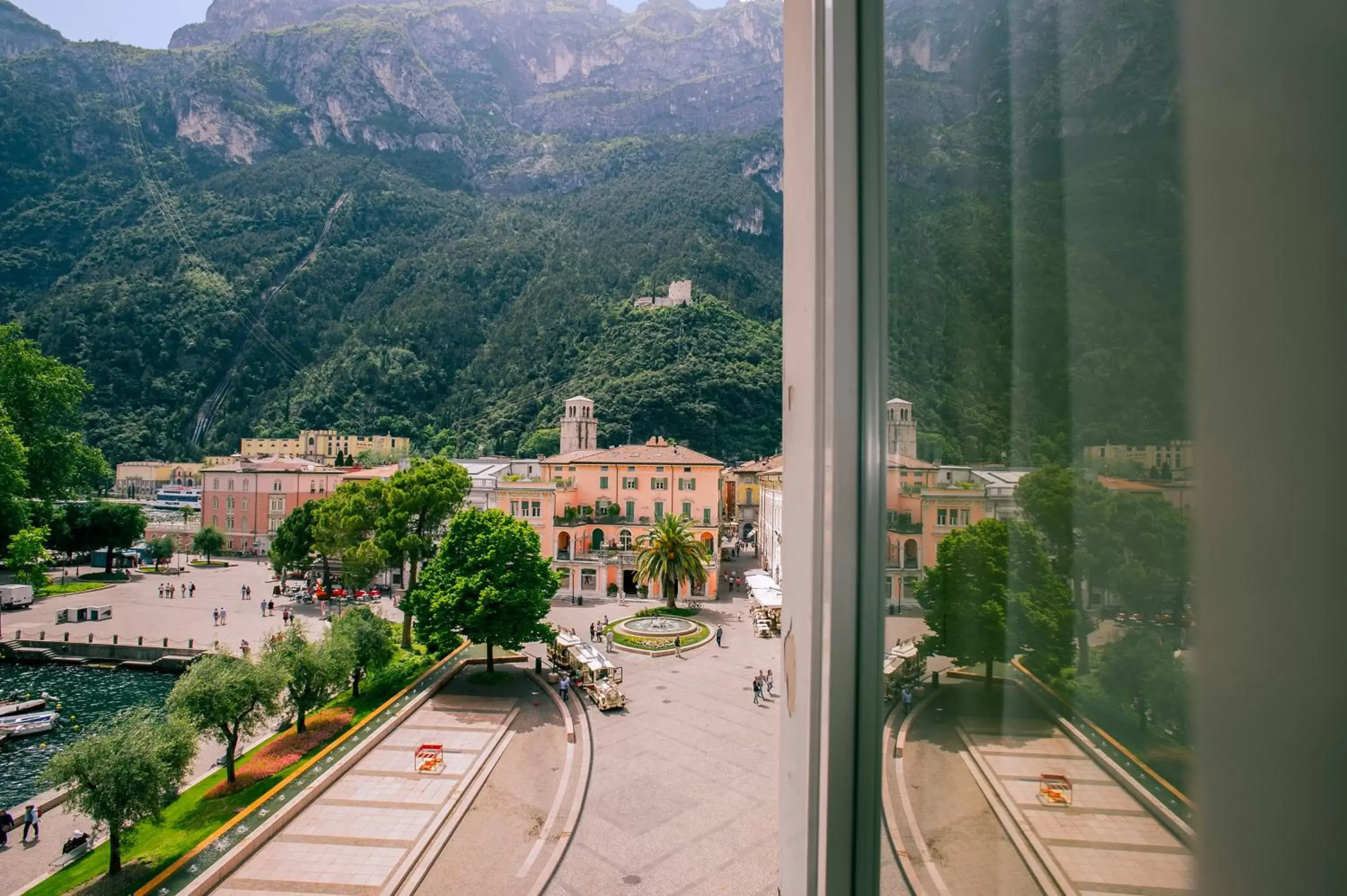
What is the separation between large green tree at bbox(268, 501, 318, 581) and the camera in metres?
16.3

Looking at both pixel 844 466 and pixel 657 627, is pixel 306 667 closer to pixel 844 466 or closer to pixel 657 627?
pixel 657 627

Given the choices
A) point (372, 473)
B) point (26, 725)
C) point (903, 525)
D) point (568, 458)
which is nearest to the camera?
point (903, 525)

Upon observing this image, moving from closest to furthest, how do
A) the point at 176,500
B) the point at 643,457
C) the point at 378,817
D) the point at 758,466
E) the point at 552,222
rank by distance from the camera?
the point at 378,817 < the point at 643,457 < the point at 758,466 < the point at 176,500 < the point at 552,222

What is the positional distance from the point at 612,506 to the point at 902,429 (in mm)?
16134

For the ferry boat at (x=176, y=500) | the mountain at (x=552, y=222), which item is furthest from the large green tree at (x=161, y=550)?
the mountain at (x=552, y=222)

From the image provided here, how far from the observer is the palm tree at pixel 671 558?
12961 mm

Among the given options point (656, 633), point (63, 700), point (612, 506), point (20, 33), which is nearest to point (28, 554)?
point (63, 700)

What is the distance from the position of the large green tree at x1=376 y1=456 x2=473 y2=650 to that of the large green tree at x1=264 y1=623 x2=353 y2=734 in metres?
3.97

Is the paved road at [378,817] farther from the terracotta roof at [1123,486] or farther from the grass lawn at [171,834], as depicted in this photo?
the terracotta roof at [1123,486]

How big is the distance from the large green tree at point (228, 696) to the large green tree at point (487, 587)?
231cm

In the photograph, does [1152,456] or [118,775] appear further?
[118,775]

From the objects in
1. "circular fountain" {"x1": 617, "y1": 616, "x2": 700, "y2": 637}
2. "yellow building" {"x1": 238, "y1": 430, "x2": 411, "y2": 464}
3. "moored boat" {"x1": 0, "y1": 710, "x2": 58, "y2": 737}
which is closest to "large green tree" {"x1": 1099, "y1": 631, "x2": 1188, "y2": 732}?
"circular fountain" {"x1": 617, "y1": 616, "x2": 700, "y2": 637}

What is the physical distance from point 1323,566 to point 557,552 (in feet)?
52.8

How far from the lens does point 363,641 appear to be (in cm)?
877
